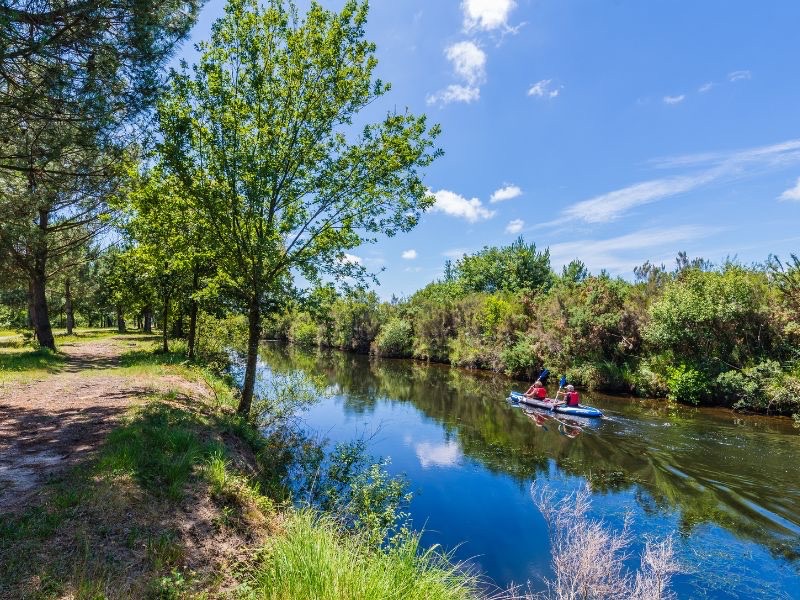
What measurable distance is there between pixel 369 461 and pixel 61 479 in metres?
7.68

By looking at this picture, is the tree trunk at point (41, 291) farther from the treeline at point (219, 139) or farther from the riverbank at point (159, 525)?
the riverbank at point (159, 525)

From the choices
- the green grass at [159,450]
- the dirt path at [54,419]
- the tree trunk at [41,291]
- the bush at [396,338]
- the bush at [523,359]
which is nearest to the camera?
the dirt path at [54,419]

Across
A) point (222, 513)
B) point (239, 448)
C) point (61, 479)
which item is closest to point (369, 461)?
point (239, 448)

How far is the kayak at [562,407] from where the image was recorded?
1917 cm

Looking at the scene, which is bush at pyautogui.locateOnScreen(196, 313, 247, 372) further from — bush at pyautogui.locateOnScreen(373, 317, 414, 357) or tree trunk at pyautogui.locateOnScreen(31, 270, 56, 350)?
bush at pyautogui.locateOnScreen(373, 317, 414, 357)

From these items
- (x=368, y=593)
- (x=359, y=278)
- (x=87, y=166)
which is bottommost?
A: (x=368, y=593)

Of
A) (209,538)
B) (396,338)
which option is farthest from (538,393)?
(396,338)

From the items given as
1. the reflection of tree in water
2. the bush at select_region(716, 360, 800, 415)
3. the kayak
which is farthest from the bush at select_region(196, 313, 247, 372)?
the bush at select_region(716, 360, 800, 415)

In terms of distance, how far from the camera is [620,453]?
584 inches

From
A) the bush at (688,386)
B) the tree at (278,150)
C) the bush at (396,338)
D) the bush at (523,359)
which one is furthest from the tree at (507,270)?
the tree at (278,150)

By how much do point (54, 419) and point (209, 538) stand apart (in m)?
6.09

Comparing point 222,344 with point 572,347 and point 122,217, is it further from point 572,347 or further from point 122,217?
point 572,347

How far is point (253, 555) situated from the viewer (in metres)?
5.38

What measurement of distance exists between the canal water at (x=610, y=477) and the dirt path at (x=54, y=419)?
6953 mm
